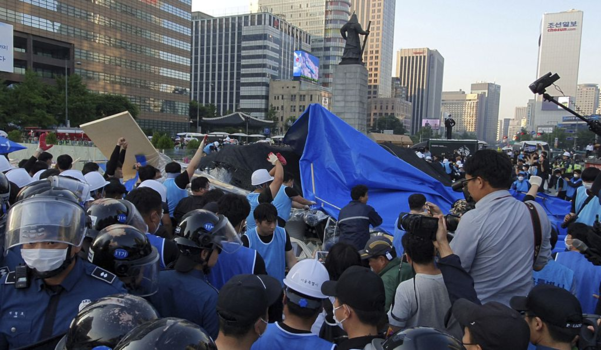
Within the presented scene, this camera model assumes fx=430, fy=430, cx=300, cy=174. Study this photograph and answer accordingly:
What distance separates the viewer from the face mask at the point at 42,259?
82.0 inches

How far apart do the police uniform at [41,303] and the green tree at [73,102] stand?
4393cm

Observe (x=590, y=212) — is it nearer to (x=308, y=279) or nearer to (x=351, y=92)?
(x=308, y=279)

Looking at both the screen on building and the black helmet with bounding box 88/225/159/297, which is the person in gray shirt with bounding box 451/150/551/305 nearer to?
the black helmet with bounding box 88/225/159/297

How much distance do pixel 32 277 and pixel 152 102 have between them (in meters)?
72.1

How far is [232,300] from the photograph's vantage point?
1.93m

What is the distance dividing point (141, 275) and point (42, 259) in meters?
0.52

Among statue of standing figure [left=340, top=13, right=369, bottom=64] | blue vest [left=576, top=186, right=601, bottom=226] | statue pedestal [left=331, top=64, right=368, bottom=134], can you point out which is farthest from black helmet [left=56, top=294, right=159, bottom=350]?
statue of standing figure [left=340, top=13, right=369, bottom=64]

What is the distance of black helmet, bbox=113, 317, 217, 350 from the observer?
141 centimetres

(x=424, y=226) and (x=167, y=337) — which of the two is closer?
(x=167, y=337)

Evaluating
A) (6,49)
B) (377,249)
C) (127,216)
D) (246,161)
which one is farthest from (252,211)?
(6,49)

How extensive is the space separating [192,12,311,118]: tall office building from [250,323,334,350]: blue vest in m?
98.2

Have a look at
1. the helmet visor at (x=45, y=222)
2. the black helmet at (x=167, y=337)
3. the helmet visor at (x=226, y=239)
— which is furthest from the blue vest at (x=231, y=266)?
the black helmet at (x=167, y=337)

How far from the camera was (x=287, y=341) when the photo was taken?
2.15 meters

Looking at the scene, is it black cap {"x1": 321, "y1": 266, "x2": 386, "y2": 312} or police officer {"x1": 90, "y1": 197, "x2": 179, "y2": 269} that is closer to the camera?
black cap {"x1": 321, "y1": 266, "x2": 386, "y2": 312}
